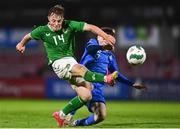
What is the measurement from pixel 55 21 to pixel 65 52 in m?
0.55

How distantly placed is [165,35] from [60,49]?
2198cm

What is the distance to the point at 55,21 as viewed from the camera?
10344mm

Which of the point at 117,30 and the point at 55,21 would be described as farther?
the point at 117,30

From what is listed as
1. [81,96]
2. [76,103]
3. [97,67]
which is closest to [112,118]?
[97,67]

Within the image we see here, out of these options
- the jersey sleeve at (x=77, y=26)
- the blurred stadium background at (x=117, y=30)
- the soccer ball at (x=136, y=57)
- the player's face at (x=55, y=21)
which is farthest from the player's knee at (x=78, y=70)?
the blurred stadium background at (x=117, y=30)

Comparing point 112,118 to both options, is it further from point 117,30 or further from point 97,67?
point 117,30

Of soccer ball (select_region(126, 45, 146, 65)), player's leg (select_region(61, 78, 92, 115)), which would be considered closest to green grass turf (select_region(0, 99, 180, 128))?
player's leg (select_region(61, 78, 92, 115))

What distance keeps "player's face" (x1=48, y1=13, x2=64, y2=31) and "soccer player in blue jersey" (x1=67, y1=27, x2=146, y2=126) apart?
2.71 ft

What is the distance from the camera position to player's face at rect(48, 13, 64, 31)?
10.3 metres

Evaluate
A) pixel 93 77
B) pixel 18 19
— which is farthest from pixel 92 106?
pixel 18 19

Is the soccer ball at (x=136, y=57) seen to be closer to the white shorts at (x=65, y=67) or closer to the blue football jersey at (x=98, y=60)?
the blue football jersey at (x=98, y=60)

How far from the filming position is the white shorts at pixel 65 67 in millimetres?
10305

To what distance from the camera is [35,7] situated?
3122cm

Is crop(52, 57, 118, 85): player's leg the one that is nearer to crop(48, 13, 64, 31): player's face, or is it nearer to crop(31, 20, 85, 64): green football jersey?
crop(31, 20, 85, 64): green football jersey
